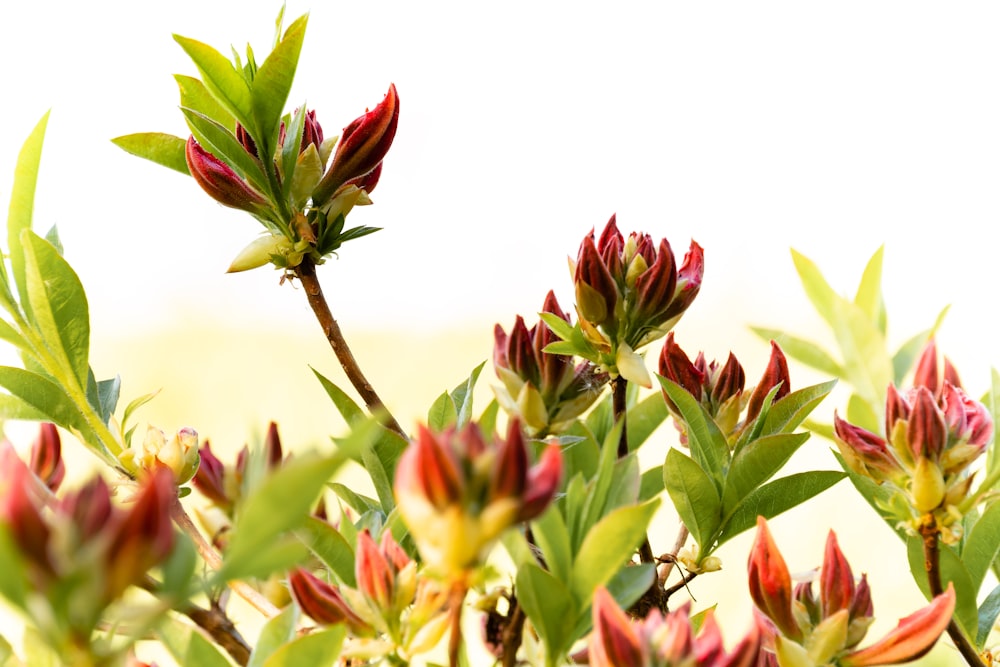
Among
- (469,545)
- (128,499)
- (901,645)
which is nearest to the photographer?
(469,545)

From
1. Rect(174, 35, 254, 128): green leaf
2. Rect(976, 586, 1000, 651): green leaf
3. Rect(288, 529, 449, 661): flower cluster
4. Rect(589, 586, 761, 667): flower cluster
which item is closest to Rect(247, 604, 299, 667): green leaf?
Rect(288, 529, 449, 661): flower cluster

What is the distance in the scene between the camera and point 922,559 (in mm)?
488

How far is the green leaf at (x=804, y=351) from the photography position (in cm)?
53

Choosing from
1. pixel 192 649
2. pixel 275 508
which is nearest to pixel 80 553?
pixel 275 508

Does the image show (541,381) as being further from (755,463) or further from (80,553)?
(80,553)

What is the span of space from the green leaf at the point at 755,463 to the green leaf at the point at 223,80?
0.26 m

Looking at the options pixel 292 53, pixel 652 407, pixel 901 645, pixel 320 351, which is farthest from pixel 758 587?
pixel 320 351

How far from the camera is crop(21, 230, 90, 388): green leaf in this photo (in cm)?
47

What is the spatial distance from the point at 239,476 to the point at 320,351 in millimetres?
2937

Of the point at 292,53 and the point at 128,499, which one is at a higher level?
the point at 292,53

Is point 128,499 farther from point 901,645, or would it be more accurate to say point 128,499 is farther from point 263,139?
point 901,645

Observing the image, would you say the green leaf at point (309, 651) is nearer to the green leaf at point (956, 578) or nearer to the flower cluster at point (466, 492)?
the flower cluster at point (466, 492)

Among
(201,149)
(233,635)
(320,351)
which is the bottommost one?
(320,351)

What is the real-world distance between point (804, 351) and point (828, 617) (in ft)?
0.56
